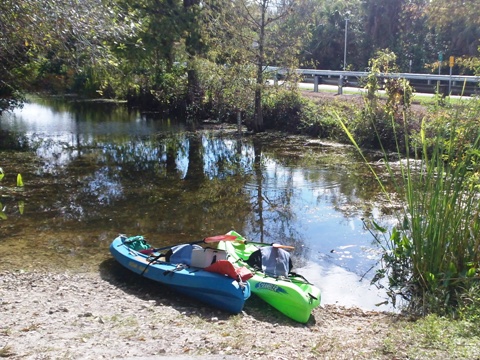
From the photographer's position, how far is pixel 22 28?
755cm

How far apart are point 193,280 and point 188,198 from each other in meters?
5.40

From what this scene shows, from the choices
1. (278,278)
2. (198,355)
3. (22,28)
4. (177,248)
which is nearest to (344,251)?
(278,278)

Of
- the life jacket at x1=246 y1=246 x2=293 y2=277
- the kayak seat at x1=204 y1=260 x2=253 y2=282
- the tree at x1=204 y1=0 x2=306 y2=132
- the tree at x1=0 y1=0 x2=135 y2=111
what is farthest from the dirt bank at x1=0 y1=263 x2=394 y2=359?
the tree at x1=204 y1=0 x2=306 y2=132

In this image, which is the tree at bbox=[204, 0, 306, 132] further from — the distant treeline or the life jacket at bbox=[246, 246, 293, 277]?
the life jacket at bbox=[246, 246, 293, 277]

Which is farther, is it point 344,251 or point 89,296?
point 344,251

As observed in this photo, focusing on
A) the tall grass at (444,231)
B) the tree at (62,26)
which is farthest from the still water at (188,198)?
the tree at (62,26)

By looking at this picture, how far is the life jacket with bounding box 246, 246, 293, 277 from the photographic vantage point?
6977 millimetres

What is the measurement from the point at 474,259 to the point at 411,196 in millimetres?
972

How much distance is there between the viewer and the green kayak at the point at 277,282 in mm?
6090

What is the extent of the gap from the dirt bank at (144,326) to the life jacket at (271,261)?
0.53 m

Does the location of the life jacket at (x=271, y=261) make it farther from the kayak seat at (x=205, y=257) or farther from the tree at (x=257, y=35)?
the tree at (x=257, y=35)

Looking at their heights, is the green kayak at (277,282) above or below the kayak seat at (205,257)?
below

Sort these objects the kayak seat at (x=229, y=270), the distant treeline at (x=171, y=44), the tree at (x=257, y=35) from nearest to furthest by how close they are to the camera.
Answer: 1. the kayak seat at (x=229, y=270)
2. the distant treeline at (x=171, y=44)
3. the tree at (x=257, y=35)

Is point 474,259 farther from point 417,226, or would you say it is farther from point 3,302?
point 3,302
